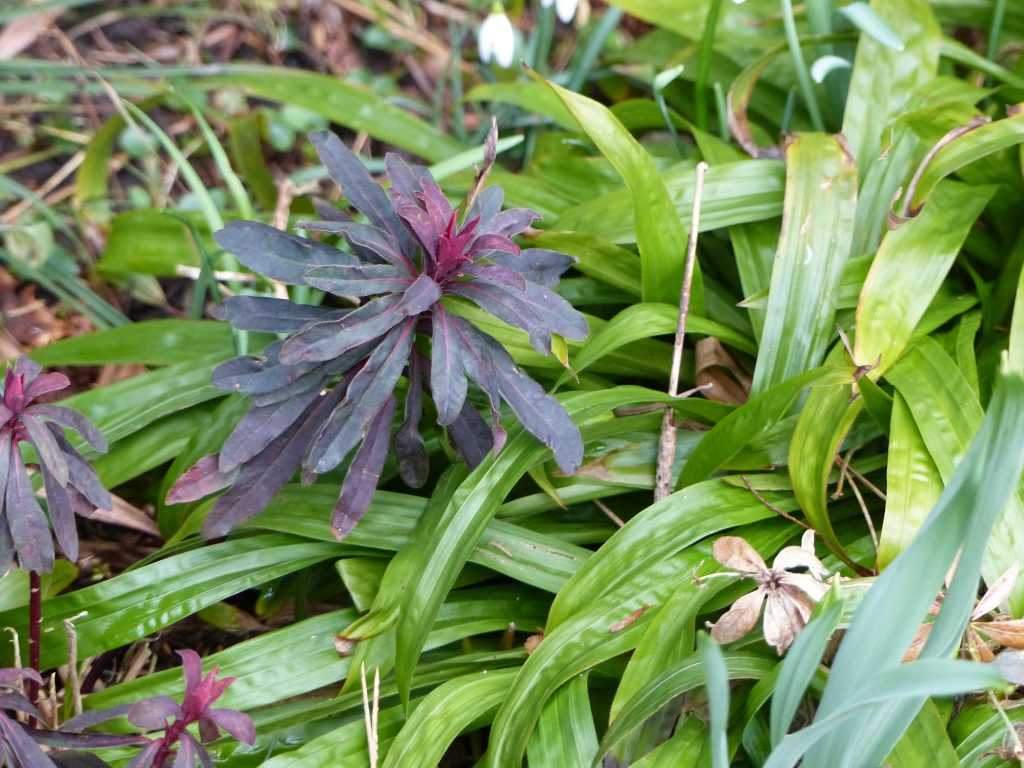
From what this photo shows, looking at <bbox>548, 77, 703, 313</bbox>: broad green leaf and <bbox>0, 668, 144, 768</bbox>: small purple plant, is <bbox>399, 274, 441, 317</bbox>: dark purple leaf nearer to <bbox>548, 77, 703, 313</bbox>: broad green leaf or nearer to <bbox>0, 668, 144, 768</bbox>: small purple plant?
<bbox>548, 77, 703, 313</bbox>: broad green leaf

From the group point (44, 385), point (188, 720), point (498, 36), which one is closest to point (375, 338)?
point (44, 385)

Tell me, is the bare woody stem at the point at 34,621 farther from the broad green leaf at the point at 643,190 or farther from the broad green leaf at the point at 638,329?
the broad green leaf at the point at 643,190

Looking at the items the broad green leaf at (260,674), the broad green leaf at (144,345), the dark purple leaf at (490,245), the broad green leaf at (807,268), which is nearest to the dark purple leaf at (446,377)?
the dark purple leaf at (490,245)

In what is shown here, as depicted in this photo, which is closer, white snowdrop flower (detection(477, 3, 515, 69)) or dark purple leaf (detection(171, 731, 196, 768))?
dark purple leaf (detection(171, 731, 196, 768))

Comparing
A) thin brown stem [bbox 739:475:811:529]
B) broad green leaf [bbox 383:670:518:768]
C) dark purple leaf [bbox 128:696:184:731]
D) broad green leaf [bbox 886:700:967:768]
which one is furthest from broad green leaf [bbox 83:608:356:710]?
broad green leaf [bbox 886:700:967:768]

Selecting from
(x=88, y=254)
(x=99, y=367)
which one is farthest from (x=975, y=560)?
(x=88, y=254)

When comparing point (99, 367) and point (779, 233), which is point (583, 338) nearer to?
point (779, 233)
